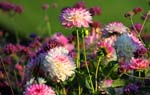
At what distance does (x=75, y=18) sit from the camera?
2.88 metres

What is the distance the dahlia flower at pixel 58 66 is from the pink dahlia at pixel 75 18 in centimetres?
14

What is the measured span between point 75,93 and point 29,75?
0.83ft

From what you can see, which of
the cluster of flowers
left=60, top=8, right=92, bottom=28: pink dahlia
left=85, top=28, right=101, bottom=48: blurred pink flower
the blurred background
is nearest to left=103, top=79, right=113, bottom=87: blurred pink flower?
the cluster of flowers

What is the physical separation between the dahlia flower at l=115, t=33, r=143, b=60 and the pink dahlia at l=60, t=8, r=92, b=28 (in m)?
0.32

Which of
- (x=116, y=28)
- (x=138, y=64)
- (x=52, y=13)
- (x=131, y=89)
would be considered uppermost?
(x=52, y=13)

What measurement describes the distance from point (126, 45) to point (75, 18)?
0.43m

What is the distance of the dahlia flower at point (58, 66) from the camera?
2.80m

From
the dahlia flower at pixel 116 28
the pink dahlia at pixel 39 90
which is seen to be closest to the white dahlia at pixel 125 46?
the dahlia flower at pixel 116 28

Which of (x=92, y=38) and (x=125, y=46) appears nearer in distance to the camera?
(x=125, y=46)

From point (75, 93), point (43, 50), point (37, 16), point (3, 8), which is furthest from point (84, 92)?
point (37, 16)

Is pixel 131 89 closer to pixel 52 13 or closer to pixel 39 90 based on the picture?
pixel 39 90

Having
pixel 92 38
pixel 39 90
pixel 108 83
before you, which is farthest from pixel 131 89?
pixel 92 38

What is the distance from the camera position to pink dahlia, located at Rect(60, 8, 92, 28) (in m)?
2.88

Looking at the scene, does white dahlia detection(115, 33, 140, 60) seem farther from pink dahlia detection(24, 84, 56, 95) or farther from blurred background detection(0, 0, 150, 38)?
blurred background detection(0, 0, 150, 38)
